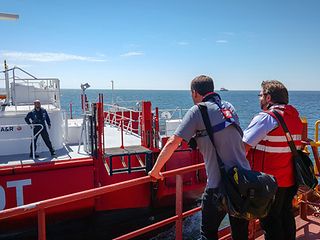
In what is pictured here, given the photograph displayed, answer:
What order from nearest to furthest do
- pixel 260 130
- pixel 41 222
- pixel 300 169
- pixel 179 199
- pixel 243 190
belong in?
pixel 243 190 → pixel 41 222 → pixel 260 130 → pixel 300 169 → pixel 179 199

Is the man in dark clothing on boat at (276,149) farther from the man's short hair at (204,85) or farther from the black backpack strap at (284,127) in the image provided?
the man's short hair at (204,85)

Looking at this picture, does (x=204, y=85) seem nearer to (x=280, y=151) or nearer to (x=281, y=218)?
(x=280, y=151)

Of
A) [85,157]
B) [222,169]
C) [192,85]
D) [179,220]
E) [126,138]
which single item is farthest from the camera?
[126,138]

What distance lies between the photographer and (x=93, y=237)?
26.9 ft

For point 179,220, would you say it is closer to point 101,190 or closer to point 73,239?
point 101,190

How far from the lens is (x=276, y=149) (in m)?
2.82

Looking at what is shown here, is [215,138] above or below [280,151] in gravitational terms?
above

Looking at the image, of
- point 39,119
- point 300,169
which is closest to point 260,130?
point 300,169

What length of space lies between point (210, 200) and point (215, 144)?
45 cm

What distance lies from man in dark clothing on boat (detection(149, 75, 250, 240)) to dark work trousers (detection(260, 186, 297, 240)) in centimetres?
43

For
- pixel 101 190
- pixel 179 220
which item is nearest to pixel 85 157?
pixel 179 220

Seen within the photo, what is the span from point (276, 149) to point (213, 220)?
31.5 inches

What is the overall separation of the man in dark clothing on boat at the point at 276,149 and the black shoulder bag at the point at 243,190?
1.34 feet

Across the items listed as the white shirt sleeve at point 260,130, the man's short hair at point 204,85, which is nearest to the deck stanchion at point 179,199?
the white shirt sleeve at point 260,130
